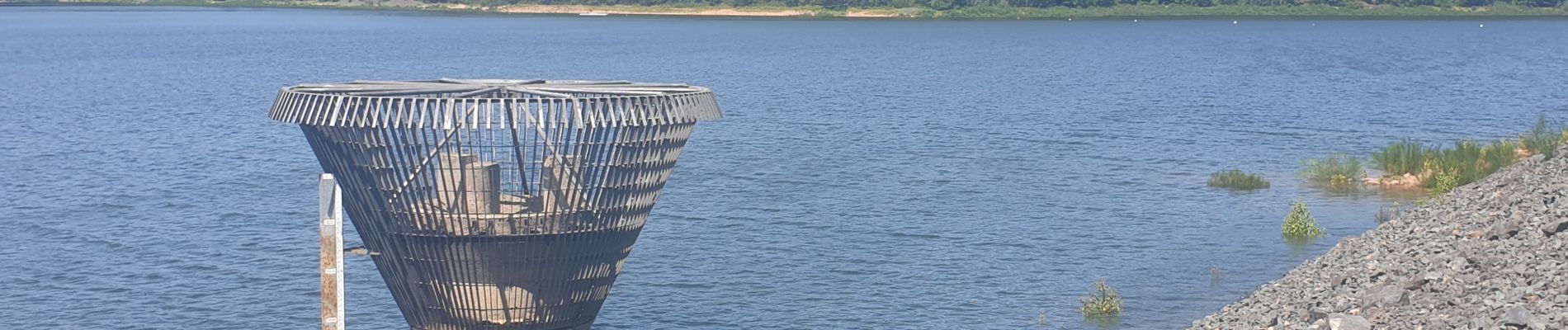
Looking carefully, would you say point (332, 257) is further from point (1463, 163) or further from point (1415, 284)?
point (1463, 163)

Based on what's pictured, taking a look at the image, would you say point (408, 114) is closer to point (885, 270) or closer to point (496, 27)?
point (885, 270)

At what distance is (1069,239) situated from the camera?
2694cm

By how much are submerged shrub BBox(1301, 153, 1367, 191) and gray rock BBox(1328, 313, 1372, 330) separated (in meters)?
19.0

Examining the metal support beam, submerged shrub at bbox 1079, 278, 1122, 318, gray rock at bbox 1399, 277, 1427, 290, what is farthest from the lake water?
the metal support beam

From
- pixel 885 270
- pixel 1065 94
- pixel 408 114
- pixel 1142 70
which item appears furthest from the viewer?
pixel 1142 70

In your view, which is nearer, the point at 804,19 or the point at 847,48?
the point at 847,48

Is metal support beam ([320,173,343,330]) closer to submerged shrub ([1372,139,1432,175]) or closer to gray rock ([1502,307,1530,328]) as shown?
gray rock ([1502,307,1530,328])

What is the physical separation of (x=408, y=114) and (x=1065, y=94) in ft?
157

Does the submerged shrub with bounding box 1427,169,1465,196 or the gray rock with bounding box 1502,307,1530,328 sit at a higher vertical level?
the gray rock with bounding box 1502,307,1530,328

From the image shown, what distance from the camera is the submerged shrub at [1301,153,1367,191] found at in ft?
106

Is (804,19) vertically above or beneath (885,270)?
beneath

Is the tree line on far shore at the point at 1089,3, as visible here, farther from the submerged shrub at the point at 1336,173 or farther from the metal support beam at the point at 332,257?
the metal support beam at the point at 332,257

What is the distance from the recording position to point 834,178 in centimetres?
3469

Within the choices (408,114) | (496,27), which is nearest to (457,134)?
(408,114)
